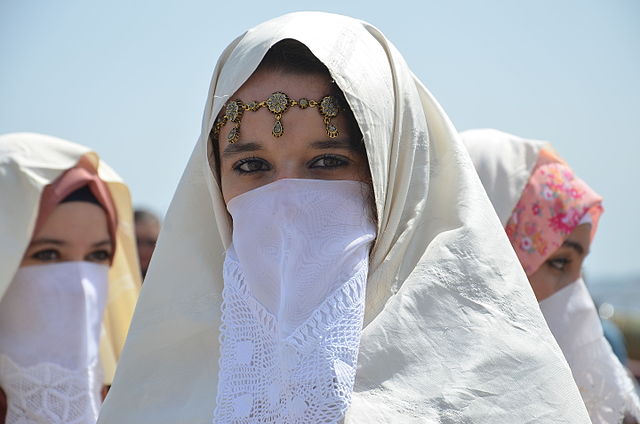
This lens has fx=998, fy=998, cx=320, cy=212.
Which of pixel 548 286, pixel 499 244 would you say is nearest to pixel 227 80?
pixel 499 244

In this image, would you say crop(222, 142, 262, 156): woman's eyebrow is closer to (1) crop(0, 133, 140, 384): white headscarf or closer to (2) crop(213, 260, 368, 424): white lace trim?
(2) crop(213, 260, 368, 424): white lace trim

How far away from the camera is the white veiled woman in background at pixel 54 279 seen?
3926 millimetres

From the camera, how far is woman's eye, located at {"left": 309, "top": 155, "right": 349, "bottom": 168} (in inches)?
105

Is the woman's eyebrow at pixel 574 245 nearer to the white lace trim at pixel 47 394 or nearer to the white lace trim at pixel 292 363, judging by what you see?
the white lace trim at pixel 292 363

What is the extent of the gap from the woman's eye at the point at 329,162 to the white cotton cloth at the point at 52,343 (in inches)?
70.7

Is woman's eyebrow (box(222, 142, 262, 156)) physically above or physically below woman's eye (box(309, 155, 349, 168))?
above

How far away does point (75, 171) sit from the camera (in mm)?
4445

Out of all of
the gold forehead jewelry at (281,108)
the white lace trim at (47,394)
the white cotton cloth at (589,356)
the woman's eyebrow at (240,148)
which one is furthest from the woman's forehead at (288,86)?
the white lace trim at (47,394)

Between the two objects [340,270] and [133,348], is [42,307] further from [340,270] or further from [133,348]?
[340,270]

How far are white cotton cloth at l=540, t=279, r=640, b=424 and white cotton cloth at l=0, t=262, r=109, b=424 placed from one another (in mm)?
1846

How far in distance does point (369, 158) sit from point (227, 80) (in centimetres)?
49

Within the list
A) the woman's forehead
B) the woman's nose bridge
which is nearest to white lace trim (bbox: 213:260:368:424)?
the woman's nose bridge

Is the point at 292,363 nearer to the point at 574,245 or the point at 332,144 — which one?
the point at 332,144

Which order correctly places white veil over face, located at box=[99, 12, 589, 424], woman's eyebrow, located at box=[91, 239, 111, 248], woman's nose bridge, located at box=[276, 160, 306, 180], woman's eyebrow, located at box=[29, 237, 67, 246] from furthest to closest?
woman's eyebrow, located at box=[91, 239, 111, 248] < woman's eyebrow, located at box=[29, 237, 67, 246] < woman's nose bridge, located at box=[276, 160, 306, 180] < white veil over face, located at box=[99, 12, 589, 424]
